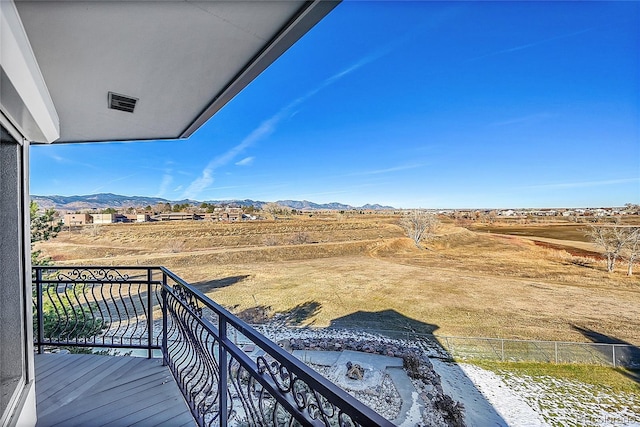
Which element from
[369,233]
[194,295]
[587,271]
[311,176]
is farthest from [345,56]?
[587,271]

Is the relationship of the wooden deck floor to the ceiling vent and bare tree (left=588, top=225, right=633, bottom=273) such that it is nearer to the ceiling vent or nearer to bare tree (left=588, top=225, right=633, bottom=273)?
the ceiling vent

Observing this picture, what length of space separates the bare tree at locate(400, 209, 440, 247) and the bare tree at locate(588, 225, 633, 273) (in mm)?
5532

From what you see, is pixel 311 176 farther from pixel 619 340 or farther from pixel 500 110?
pixel 619 340

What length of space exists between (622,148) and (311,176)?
11.7 meters

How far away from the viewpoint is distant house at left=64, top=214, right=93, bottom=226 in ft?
21.7

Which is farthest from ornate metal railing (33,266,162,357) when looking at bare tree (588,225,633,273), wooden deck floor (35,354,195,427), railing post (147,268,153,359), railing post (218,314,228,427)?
bare tree (588,225,633,273)

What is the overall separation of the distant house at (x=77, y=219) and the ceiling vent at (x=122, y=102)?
711cm

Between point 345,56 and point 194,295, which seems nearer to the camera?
point 194,295

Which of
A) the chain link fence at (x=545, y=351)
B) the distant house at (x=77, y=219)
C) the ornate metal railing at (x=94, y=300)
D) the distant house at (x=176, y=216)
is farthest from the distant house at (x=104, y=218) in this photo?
the chain link fence at (x=545, y=351)

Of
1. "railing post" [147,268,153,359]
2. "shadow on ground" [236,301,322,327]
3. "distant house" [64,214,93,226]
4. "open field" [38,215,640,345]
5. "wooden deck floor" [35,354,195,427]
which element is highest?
"distant house" [64,214,93,226]

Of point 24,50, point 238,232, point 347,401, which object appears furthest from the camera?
point 238,232

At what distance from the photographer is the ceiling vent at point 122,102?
4.25 ft

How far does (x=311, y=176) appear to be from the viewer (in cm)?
1354

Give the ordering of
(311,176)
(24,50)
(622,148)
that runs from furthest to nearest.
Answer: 1. (311,176)
2. (622,148)
3. (24,50)
